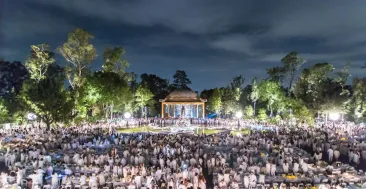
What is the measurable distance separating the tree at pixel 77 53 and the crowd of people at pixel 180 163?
1165 centimetres

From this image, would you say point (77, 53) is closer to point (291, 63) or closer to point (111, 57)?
point (111, 57)

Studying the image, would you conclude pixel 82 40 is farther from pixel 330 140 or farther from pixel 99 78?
pixel 330 140

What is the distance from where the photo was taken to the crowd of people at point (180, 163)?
43.2 feet

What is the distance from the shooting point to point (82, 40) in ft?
116

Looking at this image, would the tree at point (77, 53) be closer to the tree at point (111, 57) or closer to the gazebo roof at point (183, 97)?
the tree at point (111, 57)

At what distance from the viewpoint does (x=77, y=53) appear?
1399 inches

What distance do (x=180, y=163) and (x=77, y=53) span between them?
2396cm

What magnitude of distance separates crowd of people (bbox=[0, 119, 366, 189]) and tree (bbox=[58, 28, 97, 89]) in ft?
38.2

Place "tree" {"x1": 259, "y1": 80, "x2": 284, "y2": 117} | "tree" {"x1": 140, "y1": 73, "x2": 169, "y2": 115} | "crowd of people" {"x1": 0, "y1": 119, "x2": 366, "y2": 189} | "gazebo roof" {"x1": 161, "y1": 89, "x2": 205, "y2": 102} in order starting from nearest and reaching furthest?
"crowd of people" {"x1": 0, "y1": 119, "x2": 366, "y2": 189}, "tree" {"x1": 259, "y1": 80, "x2": 284, "y2": 117}, "gazebo roof" {"x1": 161, "y1": 89, "x2": 205, "y2": 102}, "tree" {"x1": 140, "y1": 73, "x2": 169, "y2": 115}

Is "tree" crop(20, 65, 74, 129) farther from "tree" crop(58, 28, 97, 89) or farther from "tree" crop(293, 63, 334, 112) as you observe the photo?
"tree" crop(293, 63, 334, 112)

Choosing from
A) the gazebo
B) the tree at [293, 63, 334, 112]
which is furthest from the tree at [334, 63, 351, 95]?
the gazebo

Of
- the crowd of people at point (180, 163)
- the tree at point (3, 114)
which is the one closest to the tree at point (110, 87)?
the tree at point (3, 114)

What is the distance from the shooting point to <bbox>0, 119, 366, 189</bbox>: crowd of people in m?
13.2

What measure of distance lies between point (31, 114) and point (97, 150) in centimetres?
1699
